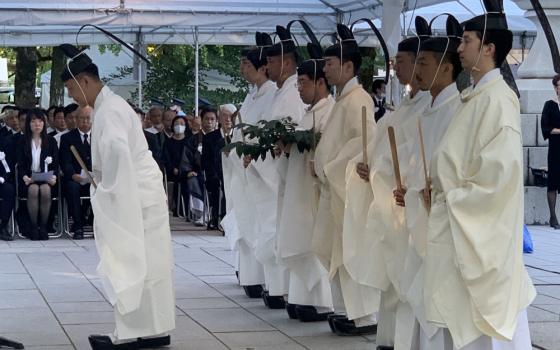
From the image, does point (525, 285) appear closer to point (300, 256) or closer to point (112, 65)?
point (300, 256)

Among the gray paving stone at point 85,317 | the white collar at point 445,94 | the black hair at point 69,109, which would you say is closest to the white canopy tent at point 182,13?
the black hair at point 69,109

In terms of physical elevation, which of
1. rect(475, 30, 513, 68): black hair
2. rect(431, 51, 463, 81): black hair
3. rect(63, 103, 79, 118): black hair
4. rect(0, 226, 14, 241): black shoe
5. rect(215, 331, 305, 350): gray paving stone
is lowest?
rect(0, 226, 14, 241): black shoe

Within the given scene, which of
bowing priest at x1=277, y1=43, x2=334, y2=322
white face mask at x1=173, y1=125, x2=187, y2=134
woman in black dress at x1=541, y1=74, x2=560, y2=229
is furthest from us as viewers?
white face mask at x1=173, y1=125, x2=187, y2=134

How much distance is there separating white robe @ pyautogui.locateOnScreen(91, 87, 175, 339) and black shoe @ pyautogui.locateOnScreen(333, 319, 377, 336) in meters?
1.27

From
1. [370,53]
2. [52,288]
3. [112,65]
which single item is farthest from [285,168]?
[112,65]

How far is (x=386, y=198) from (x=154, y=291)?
5.24 ft

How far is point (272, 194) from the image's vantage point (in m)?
9.06

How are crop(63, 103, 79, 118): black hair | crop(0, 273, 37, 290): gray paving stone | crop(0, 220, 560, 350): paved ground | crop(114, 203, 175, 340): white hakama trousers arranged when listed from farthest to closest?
crop(63, 103, 79, 118): black hair
crop(0, 273, 37, 290): gray paving stone
crop(0, 220, 560, 350): paved ground
crop(114, 203, 175, 340): white hakama trousers

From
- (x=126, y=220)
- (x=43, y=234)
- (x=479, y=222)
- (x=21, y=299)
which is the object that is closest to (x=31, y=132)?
(x=43, y=234)

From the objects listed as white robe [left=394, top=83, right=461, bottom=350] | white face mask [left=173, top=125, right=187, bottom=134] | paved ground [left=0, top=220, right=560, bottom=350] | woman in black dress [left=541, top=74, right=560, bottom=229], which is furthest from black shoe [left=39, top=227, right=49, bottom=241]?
white robe [left=394, top=83, right=461, bottom=350]

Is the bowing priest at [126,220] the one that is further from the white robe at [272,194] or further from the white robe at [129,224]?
the white robe at [272,194]

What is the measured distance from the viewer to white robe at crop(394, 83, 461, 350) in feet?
19.5

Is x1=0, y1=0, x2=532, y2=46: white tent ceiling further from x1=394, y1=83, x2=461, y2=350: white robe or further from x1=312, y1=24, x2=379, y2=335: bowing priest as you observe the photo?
x1=394, y1=83, x2=461, y2=350: white robe

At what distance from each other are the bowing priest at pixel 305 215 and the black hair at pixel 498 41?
265 cm
